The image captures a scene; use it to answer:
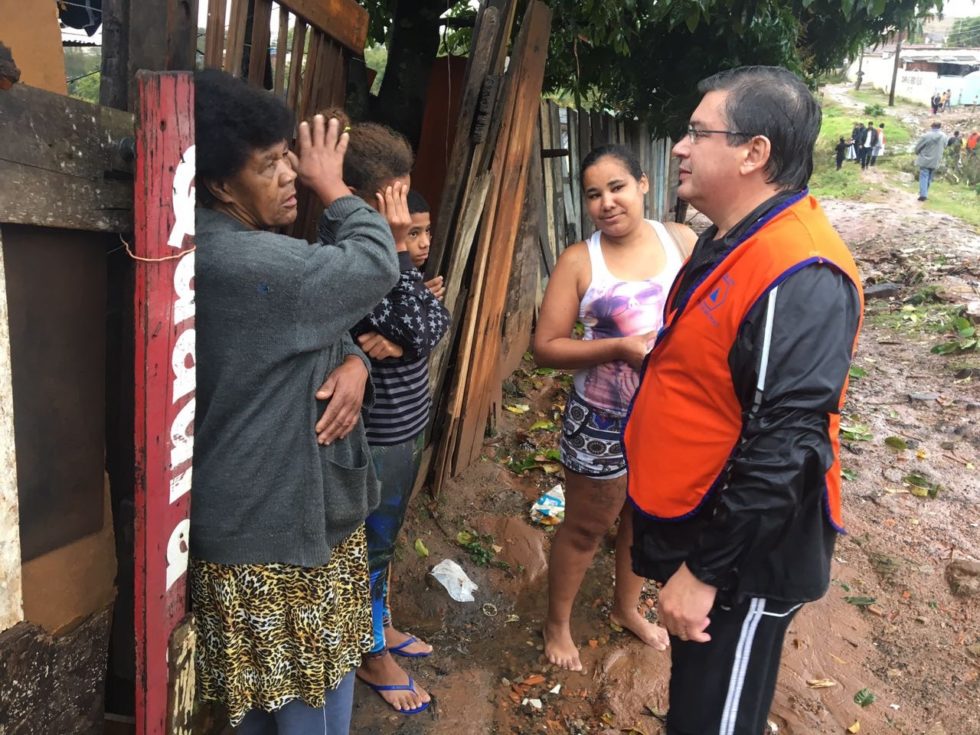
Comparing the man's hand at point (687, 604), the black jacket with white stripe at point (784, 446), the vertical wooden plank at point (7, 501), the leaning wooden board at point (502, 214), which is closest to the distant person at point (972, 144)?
the leaning wooden board at point (502, 214)

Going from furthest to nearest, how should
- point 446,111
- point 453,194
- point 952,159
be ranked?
point 952,159 → point 446,111 → point 453,194

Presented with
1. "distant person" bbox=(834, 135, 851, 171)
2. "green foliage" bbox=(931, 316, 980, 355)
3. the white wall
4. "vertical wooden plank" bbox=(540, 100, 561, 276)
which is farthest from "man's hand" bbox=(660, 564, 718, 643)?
the white wall

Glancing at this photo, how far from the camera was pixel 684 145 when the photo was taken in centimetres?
181

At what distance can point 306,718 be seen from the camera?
1.76 meters

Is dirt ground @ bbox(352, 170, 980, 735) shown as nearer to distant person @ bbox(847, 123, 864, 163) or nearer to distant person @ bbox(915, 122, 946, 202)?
distant person @ bbox(915, 122, 946, 202)

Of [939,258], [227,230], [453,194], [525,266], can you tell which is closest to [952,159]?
[939,258]

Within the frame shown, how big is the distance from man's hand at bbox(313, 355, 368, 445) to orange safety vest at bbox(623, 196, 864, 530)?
735 mm

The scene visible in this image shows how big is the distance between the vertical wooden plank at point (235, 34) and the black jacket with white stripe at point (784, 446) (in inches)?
58.6

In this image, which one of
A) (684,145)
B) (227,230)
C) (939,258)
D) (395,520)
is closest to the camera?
(227,230)

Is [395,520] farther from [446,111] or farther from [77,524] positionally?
[446,111]

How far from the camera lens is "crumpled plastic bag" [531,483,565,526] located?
12.5 ft

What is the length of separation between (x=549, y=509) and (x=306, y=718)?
2237 millimetres

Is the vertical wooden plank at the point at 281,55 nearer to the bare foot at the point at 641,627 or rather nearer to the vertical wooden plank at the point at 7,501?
the vertical wooden plank at the point at 7,501

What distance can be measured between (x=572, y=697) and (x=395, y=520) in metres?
1.09
